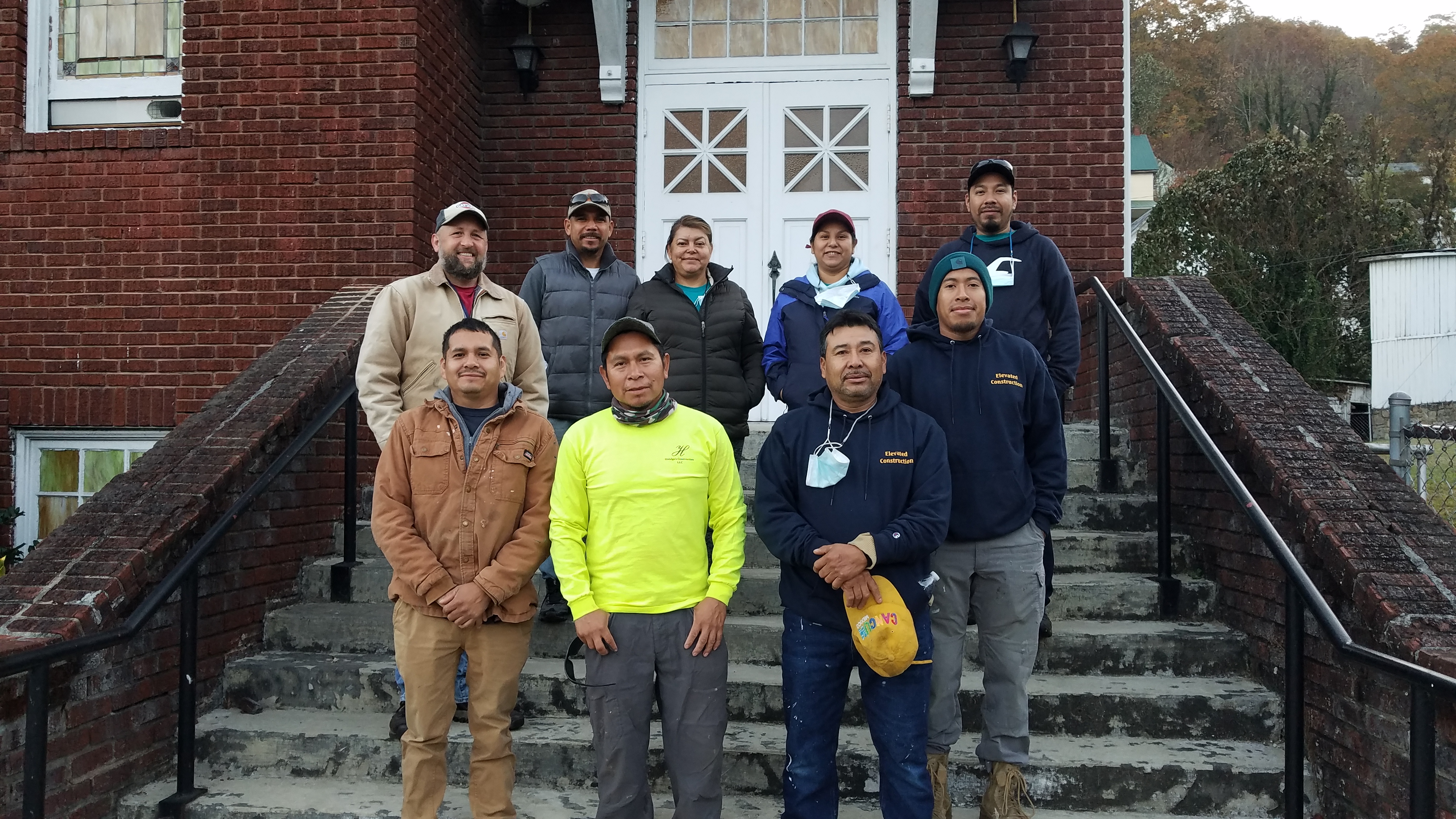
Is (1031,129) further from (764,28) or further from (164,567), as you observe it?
(164,567)

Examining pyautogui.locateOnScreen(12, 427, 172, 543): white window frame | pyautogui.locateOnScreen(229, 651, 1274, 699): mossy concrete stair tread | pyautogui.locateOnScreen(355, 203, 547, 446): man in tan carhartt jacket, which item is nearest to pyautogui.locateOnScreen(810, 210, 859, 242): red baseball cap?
pyautogui.locateOnScreen(355, 203, 547, 446): man in tan carhartt jacket

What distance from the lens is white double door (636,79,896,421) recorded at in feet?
23.7

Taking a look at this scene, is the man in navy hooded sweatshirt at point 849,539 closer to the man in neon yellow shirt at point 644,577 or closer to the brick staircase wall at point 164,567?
the man in neon yellow shirt at point 644,577

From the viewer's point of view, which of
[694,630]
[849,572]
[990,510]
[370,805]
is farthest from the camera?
[370,805]

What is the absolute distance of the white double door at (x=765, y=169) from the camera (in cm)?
722

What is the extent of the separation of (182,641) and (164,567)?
0.31 meters

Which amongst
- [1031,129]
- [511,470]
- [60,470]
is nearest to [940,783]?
[511,470]

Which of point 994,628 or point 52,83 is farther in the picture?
point 52,83

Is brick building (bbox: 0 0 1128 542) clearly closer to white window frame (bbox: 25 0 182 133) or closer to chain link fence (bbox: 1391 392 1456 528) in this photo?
white window frame (bbox: 25 0 182 133)

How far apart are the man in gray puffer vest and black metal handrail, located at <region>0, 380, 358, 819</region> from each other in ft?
3.32

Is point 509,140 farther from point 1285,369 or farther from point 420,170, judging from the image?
point 1285,369

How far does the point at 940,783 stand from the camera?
3.30 meters

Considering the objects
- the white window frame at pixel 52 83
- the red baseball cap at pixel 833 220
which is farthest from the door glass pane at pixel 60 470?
the red baseball cap at pixel 833 220

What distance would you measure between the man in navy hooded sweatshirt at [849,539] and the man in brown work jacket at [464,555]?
2.58 feet
